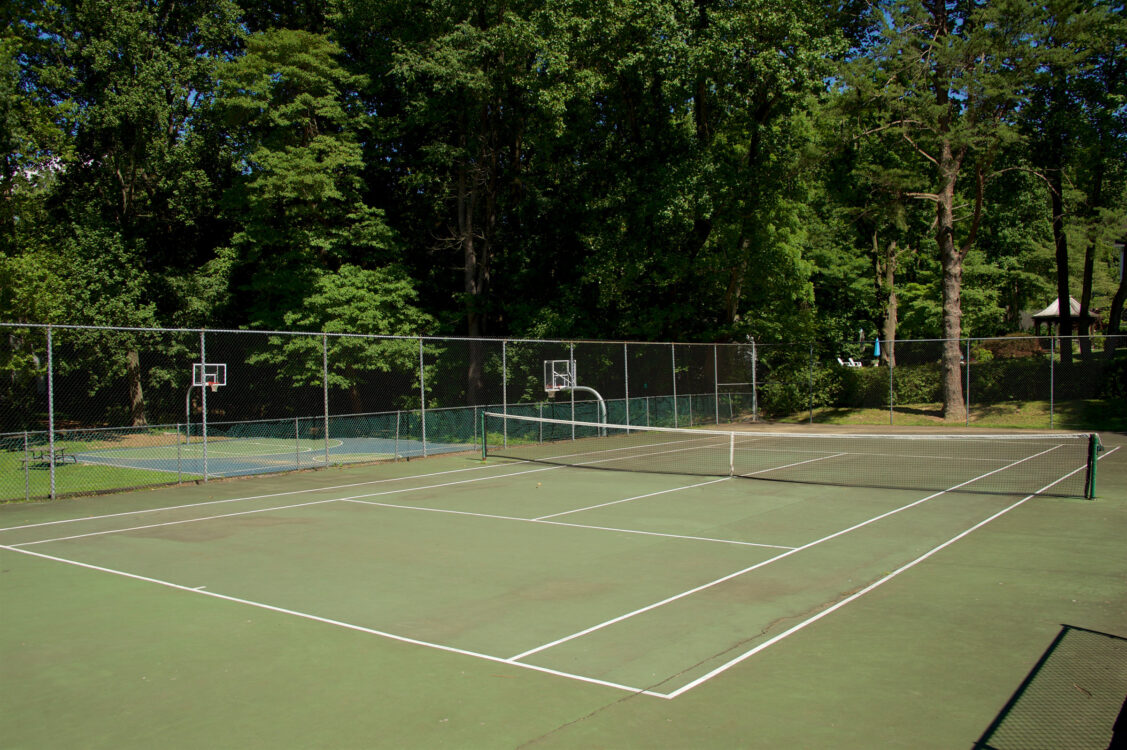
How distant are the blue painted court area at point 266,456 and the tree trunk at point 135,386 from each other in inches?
325

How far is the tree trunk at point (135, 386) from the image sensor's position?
1321 inches

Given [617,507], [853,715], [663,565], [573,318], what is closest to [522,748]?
[853,715]

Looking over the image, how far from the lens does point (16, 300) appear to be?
2936 cm

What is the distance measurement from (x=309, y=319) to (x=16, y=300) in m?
10.3

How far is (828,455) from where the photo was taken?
70.8ft

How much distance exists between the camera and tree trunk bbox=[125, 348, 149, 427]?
110ft

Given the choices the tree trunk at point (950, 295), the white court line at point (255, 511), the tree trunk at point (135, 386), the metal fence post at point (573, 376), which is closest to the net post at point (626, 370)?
the metal fence post at point (573, 376)

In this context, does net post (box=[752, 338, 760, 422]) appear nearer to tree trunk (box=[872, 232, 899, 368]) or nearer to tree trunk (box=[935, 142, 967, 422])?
tree trunk (box=[935, 142, 967, 422])

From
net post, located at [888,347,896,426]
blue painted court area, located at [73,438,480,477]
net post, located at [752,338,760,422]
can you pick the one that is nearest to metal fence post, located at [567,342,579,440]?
blue painted court area, located at [73,438,480,477]

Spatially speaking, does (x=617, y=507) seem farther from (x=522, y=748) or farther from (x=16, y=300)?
(x=16, y=300)

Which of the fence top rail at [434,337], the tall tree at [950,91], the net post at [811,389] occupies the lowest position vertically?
the net post at [811,389]

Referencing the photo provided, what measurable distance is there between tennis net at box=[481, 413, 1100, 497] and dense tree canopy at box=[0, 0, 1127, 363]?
25.8 ft

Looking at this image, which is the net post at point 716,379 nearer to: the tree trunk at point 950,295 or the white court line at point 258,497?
the tree trunk at point 950,295

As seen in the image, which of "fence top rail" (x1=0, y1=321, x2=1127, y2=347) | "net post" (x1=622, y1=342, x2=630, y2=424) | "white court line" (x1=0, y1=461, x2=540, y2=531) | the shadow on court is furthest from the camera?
"net post" (x1=622, y1=342, x2=630, y2=424)
